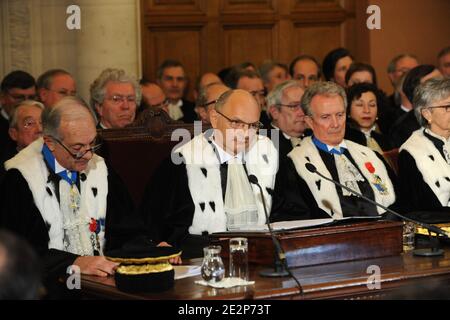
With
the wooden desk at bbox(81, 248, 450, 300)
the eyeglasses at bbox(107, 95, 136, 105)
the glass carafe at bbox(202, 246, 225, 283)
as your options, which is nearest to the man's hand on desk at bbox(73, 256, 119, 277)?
the wooden desk at bbox(81, 248, 450, 300)

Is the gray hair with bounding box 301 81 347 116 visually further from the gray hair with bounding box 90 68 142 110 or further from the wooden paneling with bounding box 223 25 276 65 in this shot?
the wooden paneling with bounding box 223 25 276 65

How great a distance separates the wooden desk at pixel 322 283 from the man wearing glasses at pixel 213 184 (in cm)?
111

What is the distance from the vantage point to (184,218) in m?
5.73

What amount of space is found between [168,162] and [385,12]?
511 centimetres

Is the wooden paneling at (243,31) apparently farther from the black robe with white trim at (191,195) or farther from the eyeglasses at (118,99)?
the black robe with white trim at (191,195)

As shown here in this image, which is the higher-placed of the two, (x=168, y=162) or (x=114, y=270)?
(x=168, y=162)

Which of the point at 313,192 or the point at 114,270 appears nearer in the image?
the point at 114,270

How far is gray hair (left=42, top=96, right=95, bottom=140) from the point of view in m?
5.14

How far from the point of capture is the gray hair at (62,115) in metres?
5.14

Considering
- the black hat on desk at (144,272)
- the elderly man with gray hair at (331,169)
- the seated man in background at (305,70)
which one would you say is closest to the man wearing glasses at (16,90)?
the seated man in background at (305,70)

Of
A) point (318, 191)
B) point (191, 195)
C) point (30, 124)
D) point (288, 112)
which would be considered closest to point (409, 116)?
point (288, 112)

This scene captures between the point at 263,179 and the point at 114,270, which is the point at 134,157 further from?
the point at 114,270

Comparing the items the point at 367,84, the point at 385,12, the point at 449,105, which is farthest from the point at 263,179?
the point at 385,12

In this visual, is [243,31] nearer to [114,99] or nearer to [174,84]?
[174,84]
